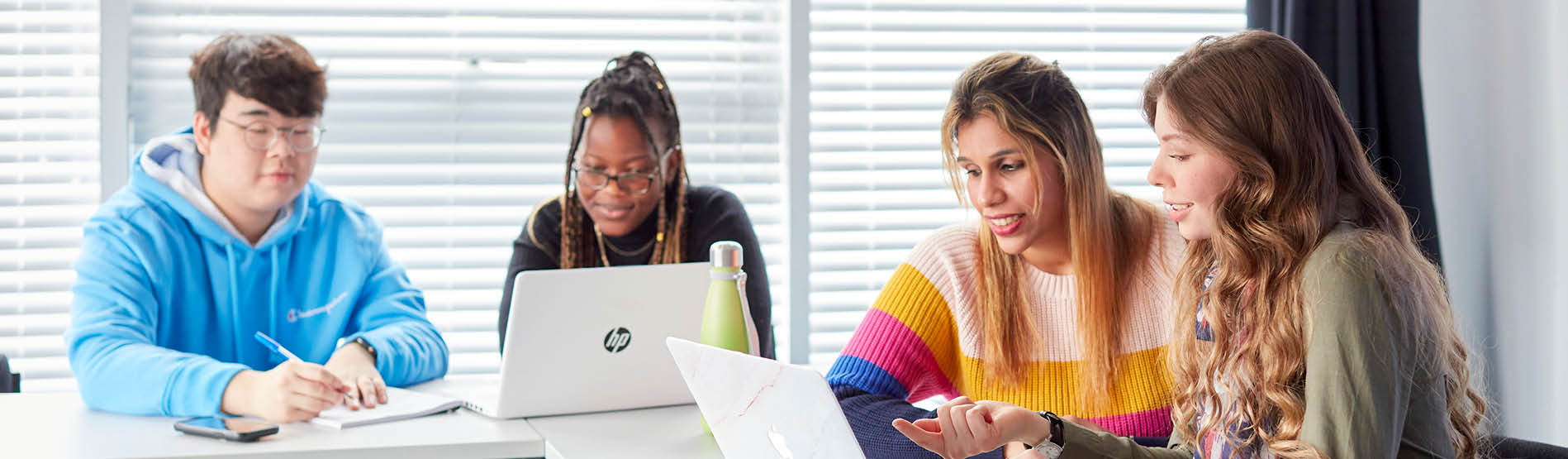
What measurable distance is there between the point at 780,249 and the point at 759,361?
2.09 metres

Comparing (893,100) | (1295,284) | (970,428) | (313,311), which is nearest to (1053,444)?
(970,428)

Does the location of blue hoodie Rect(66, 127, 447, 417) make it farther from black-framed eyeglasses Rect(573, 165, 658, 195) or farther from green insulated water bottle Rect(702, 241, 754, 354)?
green insulated water bottle Rect(702, 241, 754, 354)

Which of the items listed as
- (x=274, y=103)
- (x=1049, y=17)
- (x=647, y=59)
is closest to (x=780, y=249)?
(x=647, y=59)

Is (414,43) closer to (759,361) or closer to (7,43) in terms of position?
(7,43)

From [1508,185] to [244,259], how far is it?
2.89m

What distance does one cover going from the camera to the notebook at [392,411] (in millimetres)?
1625

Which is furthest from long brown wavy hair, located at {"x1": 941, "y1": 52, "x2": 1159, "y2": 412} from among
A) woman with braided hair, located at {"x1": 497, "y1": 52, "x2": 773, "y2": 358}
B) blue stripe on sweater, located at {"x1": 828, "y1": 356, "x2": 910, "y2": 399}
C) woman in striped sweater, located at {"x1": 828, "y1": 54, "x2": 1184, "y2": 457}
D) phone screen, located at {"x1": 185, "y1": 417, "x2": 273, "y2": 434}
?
phone screen, located at {"x1": 185, "y1": 417, "x2": 273, "y2": 434}

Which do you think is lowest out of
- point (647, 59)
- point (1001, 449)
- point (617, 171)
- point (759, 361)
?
point (1001, 449)

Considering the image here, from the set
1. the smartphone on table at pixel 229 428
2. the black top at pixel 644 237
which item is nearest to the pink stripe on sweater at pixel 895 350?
the black top at pixel 644 237

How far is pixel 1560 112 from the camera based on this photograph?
2.53m

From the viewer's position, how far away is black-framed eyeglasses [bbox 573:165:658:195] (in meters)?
2.29

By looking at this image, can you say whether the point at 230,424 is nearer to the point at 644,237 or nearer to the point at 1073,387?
the point at 644,237

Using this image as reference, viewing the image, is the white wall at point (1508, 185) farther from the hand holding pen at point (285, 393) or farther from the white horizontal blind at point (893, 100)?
the hand holding pen at point (285, 393)

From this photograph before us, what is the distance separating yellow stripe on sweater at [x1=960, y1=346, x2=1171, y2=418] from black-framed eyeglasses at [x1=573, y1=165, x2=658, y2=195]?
0.86 metres
